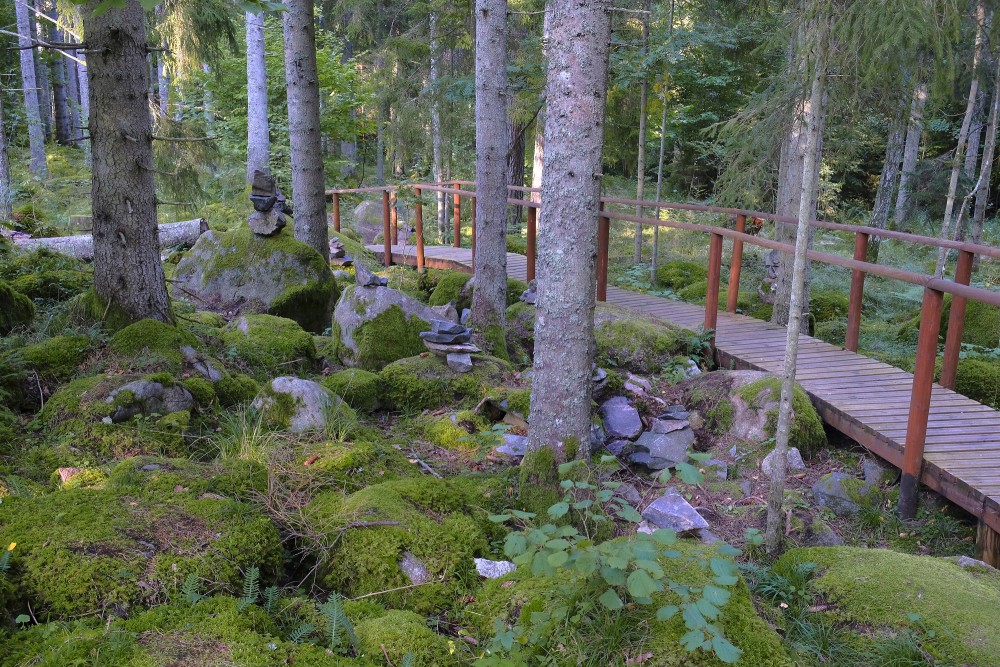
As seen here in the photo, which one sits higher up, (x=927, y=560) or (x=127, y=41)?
(x=127, y=41)

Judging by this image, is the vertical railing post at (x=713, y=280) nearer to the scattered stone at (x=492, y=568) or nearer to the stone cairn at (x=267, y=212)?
the scattered stone at (x=492, y=568)

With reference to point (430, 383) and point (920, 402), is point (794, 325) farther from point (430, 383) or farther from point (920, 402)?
point (430, 383)

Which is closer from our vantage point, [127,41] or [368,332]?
[127,41]

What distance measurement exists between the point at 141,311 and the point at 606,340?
3.92 metres

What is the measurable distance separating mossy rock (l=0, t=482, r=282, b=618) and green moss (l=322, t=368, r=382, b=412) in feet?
7.44

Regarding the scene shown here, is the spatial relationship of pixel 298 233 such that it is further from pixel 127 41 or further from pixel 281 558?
pixel 281 558

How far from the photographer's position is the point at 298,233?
8.70 meters

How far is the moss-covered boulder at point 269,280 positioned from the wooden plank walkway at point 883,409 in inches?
150

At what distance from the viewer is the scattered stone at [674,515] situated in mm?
3959

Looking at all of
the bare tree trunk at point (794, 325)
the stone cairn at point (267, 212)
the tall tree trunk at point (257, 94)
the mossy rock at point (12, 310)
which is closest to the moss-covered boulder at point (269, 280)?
the stone cairn at point (267, 212)

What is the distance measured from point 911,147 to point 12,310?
661 inches

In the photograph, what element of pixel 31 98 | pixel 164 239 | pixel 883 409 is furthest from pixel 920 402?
pixel 31 98

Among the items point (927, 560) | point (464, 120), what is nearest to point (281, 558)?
point (927, 560)

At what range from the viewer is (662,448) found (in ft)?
16.7
